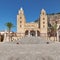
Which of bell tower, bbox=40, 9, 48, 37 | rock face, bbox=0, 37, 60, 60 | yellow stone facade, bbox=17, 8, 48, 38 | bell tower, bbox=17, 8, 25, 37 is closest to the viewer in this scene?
rock face, bbox=0, 37, 60, 60

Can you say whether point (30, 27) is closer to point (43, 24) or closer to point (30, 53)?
point (43, 24)

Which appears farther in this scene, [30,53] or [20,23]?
[20,23]

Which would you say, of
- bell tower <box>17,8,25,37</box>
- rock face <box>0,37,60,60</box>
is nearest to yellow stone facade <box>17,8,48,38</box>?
bell tower <box>17,8,25,37</box>

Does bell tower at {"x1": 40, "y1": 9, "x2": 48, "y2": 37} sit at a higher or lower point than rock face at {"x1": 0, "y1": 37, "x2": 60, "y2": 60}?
higher

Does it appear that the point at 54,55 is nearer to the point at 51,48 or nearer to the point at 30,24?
the point at 51,48

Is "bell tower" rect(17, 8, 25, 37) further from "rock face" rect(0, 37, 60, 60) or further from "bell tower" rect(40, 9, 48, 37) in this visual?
"rock face" rect(0, 37, 60, 60)

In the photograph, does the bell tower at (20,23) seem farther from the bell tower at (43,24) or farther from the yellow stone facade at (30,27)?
the bell tower at (43,24)

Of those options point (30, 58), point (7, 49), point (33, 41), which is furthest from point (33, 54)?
point (33, 41)

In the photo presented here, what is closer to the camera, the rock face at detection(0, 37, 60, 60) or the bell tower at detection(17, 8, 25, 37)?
the rock face at detection(0, 37, 60, 60)

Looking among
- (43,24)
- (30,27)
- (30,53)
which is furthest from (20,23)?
(30,53)

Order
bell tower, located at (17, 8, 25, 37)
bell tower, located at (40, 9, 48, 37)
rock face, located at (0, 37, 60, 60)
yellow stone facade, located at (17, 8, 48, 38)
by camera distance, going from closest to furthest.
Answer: rock face, located at (0, 37, 60, 60)
bell tower, located at (17, 8, 25, 37)
bell tower, located at (40, 9, 48, 37)
yellow stone facade, located at (17, 8, 48, 38)

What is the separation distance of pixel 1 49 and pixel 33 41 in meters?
15.1

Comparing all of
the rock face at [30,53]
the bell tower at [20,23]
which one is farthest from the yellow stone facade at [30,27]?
the rock face at [30,53]

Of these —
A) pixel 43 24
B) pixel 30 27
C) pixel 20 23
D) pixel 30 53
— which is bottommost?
pixel 30 53
